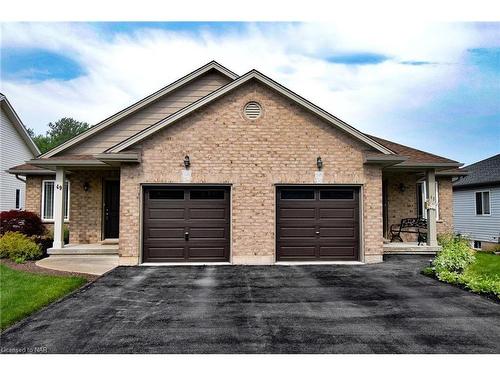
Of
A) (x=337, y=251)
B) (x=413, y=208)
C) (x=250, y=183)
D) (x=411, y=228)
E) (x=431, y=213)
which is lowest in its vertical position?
(x=337, y=251)

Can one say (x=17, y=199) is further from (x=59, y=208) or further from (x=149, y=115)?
(x=149, y=115)

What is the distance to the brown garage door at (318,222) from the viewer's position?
11672 millimetres

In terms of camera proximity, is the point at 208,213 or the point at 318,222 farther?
the point at 318,222

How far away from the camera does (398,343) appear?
510cm

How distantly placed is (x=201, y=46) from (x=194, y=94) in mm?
2644

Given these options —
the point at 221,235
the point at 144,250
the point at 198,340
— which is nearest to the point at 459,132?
the point at 221,235

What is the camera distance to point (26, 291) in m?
8.04

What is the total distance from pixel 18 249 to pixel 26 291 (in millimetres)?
5277

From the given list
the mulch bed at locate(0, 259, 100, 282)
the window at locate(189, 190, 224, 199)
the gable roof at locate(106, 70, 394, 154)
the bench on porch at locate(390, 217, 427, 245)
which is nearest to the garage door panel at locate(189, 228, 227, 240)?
the window at locate(189, 190, 224, 199)

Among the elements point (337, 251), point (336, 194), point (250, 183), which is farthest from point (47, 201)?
point (337, 251)

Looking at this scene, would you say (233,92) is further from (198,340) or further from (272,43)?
(198,340)

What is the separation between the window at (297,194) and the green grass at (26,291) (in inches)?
252

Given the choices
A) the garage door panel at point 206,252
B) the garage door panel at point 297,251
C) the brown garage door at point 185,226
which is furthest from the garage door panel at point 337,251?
the garage door panel at point 206,252

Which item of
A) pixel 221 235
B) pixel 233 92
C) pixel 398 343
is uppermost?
pixel 233 92
